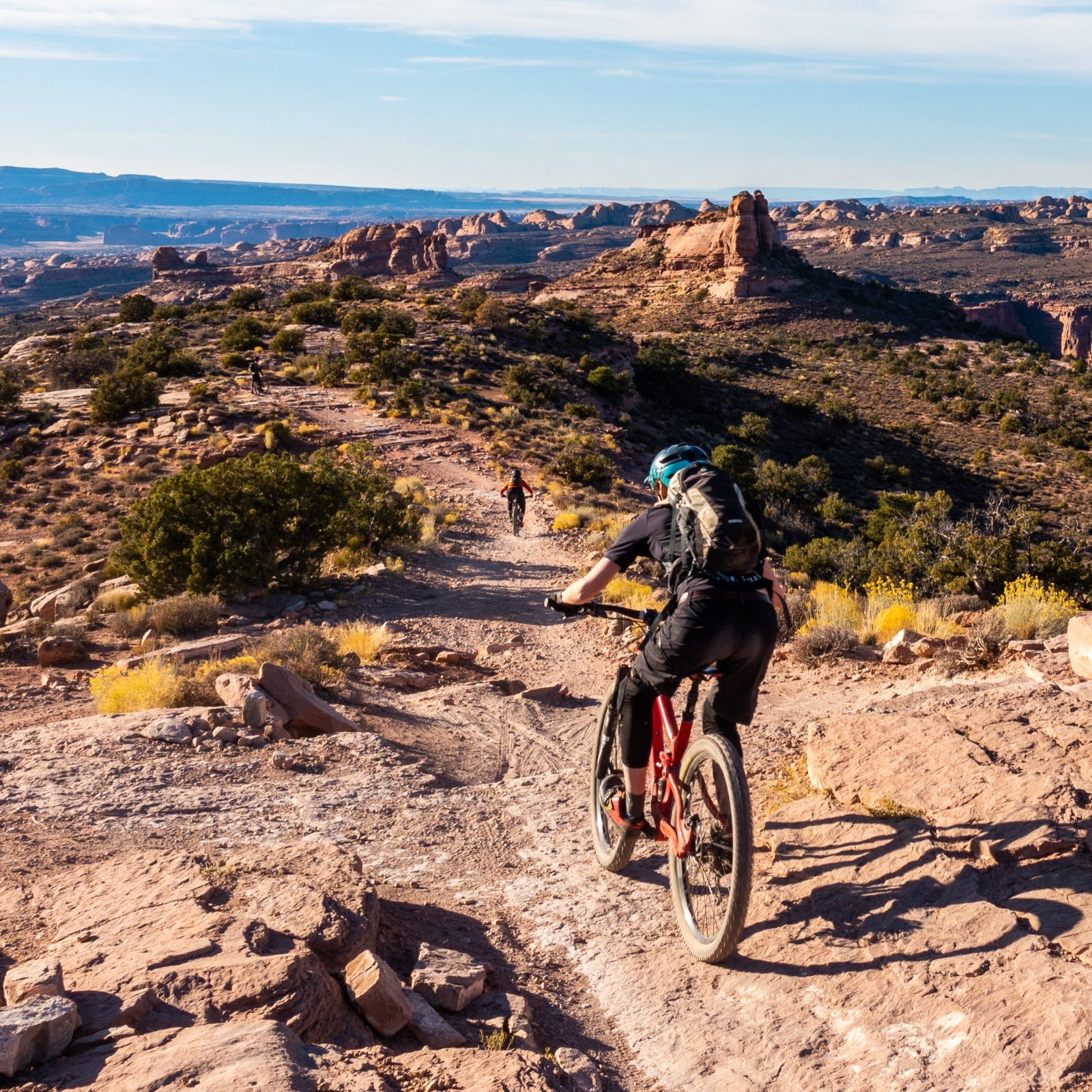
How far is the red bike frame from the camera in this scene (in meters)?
3.79

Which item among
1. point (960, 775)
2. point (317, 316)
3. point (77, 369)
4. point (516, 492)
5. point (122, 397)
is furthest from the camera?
point (317, 316)

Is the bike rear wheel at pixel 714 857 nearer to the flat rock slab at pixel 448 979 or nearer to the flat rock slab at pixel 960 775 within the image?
the flat rock slab at pixel 448 979

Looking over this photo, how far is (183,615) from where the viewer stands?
405 inches

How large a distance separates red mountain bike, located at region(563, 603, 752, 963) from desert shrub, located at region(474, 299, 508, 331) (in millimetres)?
37328

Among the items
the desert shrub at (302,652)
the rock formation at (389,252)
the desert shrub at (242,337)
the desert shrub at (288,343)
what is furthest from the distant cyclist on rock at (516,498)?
the rock formation at (389,252)

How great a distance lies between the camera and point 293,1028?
2809mm

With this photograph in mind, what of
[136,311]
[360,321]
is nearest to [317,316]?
[360,321]

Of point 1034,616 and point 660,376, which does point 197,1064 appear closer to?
point 1034,616

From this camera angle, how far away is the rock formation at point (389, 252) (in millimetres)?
86562

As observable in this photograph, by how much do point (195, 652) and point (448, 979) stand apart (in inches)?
240

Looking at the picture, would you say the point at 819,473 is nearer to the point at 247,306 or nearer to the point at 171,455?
the point at 171,455

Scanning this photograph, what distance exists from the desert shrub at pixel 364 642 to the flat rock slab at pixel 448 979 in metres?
5.42

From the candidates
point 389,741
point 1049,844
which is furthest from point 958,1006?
point 389,741

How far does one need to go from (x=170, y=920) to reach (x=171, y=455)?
2120 cm
